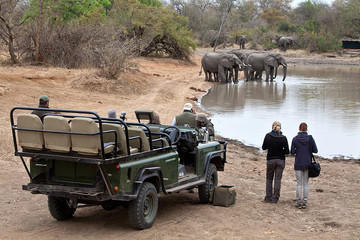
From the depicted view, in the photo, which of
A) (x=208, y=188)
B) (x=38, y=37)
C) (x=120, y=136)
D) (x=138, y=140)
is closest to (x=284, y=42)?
(x=38, y=37)

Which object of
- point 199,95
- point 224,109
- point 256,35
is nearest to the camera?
point 224,109

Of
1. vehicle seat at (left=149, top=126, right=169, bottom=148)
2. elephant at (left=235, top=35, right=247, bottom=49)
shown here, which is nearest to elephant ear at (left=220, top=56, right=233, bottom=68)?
vehicle seat at (left=149, top=126, right=169, bottom=148)

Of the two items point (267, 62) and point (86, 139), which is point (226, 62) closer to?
point (267, 62)

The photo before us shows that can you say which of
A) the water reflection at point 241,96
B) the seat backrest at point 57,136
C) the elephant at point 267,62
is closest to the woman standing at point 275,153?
the seat backrest at point 57,136

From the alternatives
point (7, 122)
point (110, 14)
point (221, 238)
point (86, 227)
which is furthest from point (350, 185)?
point (110, 14)

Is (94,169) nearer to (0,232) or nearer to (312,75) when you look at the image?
(0,232)

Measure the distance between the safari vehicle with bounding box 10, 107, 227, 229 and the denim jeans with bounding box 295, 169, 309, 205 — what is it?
7.82 ft

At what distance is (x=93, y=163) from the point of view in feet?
24.6

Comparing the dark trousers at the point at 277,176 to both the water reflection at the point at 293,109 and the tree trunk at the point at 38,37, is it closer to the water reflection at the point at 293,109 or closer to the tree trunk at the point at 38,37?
the water reflection at the point at 293,109

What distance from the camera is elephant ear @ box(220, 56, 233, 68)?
3847 centimetres

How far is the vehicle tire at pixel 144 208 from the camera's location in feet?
26.2

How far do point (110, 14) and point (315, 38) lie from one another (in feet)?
107

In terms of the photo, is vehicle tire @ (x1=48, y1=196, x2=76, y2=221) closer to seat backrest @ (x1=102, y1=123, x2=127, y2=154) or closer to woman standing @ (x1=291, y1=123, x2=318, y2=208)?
seat backrest @ (x1=102, y1=123, x2=127, y2=154)

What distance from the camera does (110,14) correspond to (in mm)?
44500
